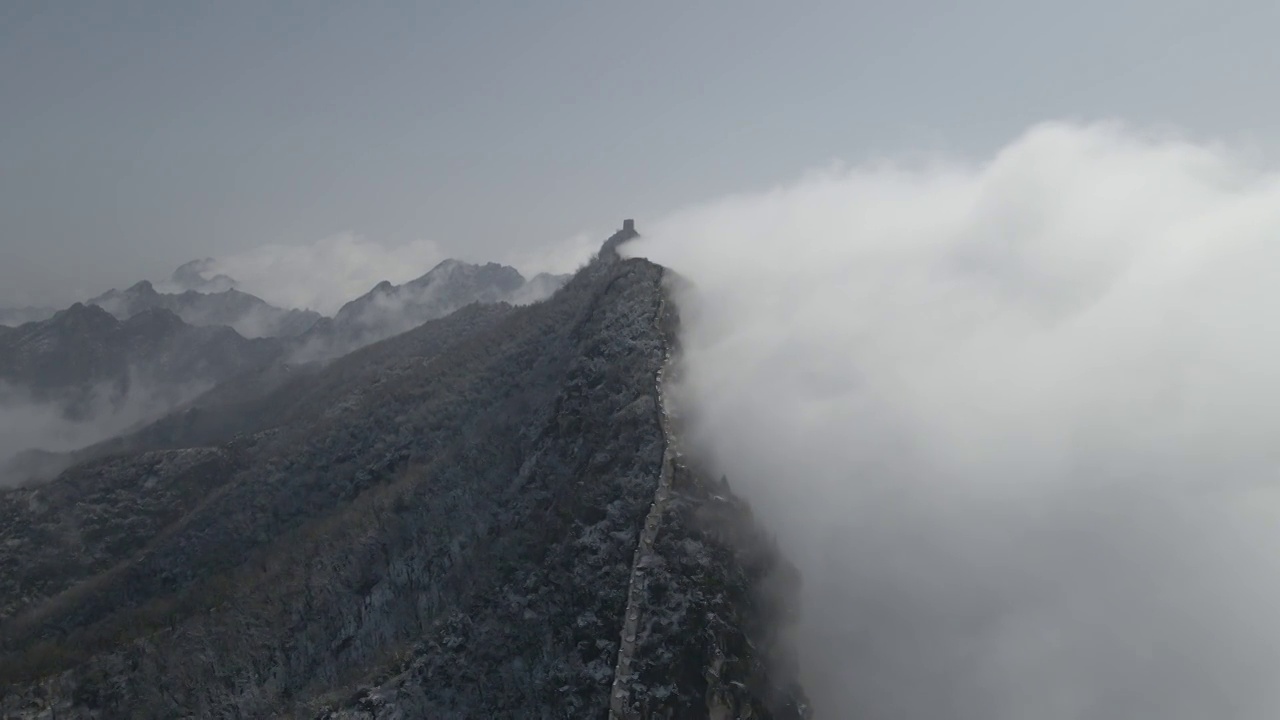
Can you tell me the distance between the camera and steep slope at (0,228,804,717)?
300 ft

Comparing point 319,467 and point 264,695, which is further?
point 319,467

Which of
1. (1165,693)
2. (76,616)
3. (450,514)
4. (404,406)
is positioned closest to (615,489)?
(450,514)

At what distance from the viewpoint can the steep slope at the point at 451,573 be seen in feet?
300

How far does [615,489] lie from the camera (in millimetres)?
104250

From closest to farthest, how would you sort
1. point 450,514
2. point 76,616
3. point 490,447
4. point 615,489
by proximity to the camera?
1. point 615,489
2. point 450,514
3. point 490,447
4. point 76,616

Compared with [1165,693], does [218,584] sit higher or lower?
higher

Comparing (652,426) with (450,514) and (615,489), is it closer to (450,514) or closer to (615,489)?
(615,489)

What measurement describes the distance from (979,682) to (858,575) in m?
23.0

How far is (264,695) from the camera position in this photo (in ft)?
363

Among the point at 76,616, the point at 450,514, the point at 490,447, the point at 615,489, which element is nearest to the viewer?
the point at 615,489

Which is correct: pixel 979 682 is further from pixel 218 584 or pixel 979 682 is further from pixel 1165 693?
pixel 218 584

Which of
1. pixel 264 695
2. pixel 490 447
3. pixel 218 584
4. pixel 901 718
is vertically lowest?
pixel 901 718

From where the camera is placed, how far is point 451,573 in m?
115

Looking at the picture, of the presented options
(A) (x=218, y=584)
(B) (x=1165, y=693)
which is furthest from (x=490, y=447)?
(B) (x=1165, y=693)
